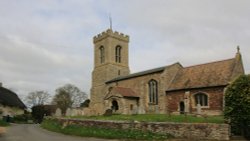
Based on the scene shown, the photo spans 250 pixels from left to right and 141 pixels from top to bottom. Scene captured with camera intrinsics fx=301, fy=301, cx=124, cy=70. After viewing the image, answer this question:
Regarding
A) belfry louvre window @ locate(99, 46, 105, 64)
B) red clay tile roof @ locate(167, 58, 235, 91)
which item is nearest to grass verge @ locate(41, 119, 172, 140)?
red clay tile roof @ locate(167, 58, 235, 91)

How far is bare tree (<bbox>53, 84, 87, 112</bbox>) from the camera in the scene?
67.5 metres

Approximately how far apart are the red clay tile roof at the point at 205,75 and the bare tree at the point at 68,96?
1380 inches

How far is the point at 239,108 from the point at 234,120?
848mm

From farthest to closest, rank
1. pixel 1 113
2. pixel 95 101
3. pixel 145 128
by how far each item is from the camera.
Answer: pixel 95 101 → pixel 1 113 → pixel 145 128

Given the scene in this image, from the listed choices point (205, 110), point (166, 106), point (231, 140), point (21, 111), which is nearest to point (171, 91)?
point (166, 106)

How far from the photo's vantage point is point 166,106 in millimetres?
37438

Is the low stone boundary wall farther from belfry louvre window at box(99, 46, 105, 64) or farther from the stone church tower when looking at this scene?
belfry louvre window at box(99, 46, 105, 64)

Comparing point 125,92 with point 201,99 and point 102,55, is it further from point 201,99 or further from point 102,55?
point 102,55

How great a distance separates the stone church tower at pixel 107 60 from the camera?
52141 mm

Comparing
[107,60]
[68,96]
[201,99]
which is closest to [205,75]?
[201,99]

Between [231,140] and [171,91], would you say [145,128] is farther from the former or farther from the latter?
[171,91]

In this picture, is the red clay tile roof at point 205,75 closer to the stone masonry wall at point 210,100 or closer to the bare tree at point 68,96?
the stone masonry wall at point 210,100

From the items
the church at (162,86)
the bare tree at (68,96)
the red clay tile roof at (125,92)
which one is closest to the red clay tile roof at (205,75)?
the church at (162,86)

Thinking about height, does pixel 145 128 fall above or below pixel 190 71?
below
